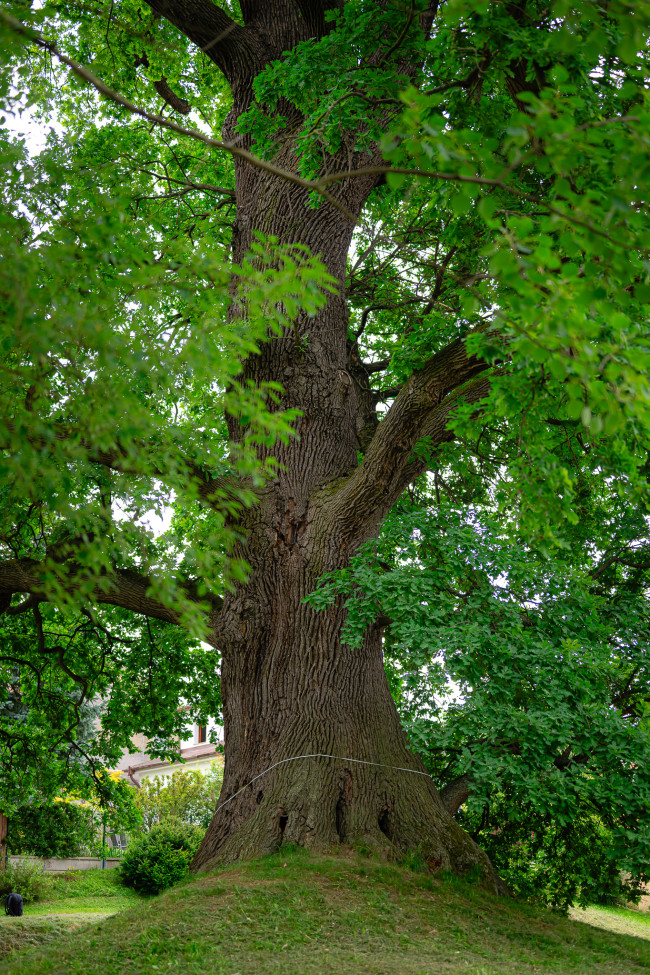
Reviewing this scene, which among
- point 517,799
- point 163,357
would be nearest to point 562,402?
point 163,357

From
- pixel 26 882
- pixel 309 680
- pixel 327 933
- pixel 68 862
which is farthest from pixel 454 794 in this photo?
pixel 68 862

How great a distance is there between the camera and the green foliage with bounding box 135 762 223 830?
2167 cm

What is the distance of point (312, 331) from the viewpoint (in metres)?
8.31

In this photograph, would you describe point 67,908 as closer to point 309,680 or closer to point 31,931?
point 31,931

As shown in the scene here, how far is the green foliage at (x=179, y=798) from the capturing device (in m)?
21.7

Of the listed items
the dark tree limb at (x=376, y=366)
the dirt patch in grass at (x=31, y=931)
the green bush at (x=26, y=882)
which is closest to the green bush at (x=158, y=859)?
the green bush at (x=26, y=882)

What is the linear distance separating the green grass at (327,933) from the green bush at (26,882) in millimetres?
10581

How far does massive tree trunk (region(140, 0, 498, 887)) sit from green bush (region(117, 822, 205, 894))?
11.2 meters

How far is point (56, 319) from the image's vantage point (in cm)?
340

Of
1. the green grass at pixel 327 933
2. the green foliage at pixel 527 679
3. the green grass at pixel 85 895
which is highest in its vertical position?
the green foliage at pixel 527 679

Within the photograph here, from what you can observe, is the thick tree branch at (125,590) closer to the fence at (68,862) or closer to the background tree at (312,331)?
the background tree at (312,331)

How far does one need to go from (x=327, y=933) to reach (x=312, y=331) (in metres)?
5.74

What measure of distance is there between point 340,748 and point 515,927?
193cm

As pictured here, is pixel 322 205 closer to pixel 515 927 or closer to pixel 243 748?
pixel 243 748
